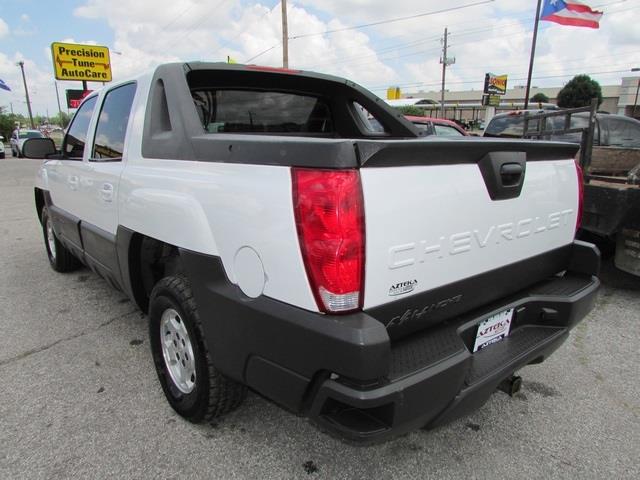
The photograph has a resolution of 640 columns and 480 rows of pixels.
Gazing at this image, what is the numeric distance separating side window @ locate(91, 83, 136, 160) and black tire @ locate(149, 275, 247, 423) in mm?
1043

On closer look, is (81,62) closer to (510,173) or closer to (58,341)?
(58,341)

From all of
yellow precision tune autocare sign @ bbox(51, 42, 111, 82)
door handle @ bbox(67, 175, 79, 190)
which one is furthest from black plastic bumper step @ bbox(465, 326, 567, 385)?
yellow precision tune autocare sign @ bbox(51, 42, 111, 82)

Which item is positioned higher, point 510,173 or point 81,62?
point 81,62

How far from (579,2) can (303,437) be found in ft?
71.4

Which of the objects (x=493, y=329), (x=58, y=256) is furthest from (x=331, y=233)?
Answer: (x=58, y=256)

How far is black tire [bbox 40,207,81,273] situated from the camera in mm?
4841

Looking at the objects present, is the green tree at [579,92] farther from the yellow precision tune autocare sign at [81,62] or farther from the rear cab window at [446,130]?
the yellow precision tune autocare sign at [81,62]

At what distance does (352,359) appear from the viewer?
1.44 m

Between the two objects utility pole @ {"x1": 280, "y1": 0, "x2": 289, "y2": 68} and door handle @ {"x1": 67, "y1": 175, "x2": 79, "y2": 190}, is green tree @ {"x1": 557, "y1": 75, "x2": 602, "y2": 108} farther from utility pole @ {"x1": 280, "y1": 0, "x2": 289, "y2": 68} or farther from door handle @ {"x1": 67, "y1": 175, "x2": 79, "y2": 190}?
door handle @ {"x1": 67, "y1": 175, "x2": 79, "y2": 190}

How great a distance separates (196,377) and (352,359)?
3.49ft

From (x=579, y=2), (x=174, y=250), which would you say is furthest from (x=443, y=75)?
(x=174, y=250)

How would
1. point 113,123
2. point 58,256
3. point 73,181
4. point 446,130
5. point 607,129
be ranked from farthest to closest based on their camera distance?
point 446,130
point 607,129
point 58,256
point 73,181
point 113,123

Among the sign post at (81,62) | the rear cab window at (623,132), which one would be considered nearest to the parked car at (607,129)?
the rear cab window at (623,132)

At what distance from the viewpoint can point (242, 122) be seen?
2.90 m
